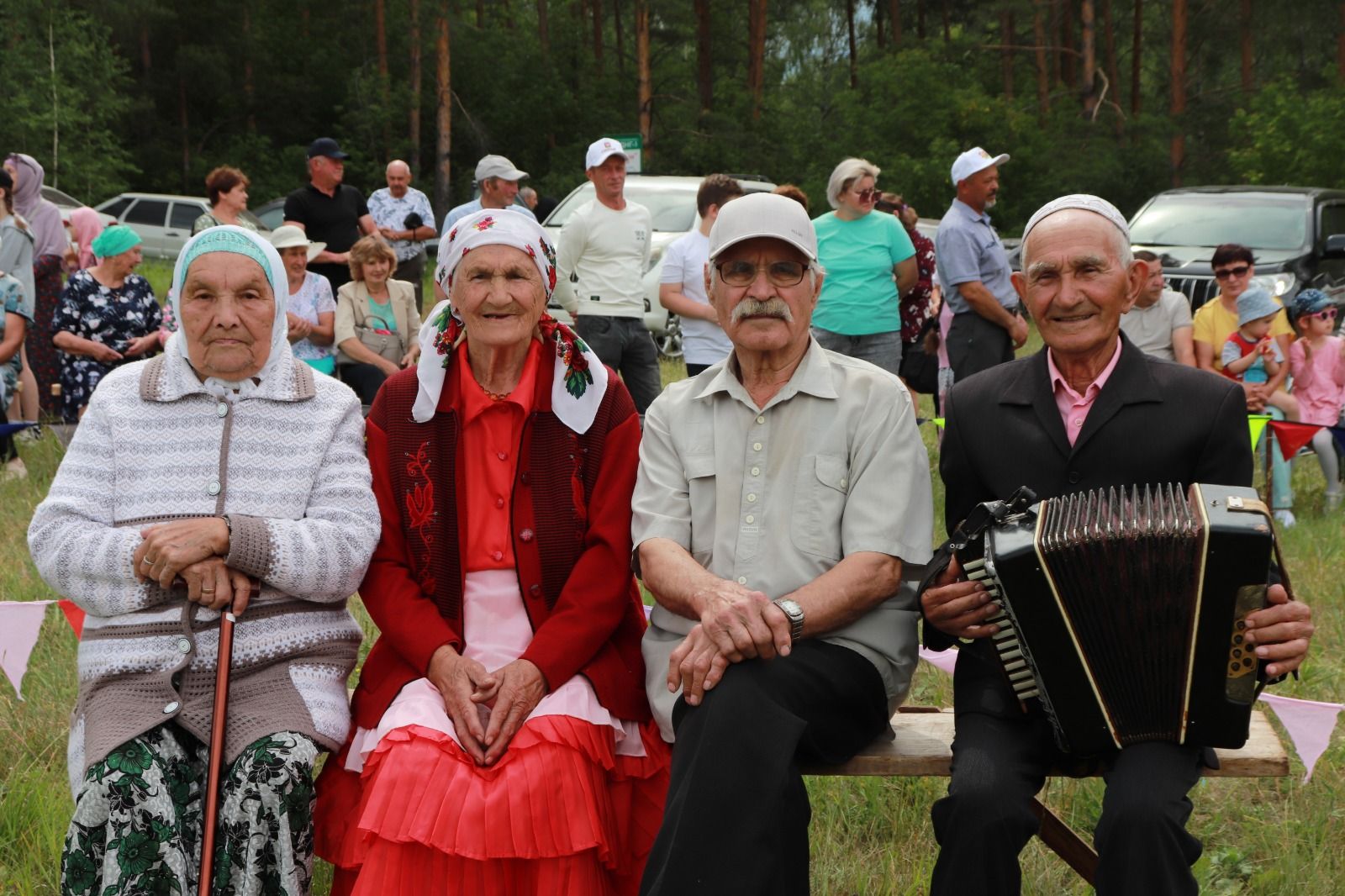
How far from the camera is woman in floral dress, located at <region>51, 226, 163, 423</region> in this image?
8656 mm

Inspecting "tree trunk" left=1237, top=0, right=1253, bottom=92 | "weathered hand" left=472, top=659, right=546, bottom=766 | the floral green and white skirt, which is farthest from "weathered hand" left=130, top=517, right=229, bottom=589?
"tree trunk" left=1237, top=0, right=1253, bottom=92

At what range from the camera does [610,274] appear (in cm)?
901

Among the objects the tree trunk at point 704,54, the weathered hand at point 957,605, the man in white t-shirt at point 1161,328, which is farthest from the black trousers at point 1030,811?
the tree trunk at point 704,54

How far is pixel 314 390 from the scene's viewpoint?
3.71m

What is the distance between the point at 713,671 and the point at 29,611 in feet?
7.70

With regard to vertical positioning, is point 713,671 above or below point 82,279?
below

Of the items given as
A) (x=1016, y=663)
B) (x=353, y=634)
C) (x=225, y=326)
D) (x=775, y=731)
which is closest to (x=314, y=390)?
(x=225, y=326)

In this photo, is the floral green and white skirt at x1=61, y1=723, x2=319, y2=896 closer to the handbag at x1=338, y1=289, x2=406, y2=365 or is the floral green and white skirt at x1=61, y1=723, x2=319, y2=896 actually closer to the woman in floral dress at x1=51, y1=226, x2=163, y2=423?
the woman in floral dress at x1=51, y1=226, x2=163, y2=423

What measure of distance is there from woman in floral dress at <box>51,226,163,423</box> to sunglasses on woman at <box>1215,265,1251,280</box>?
672cm

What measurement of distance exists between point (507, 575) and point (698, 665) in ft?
2.37

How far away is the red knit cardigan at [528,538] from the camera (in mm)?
3604

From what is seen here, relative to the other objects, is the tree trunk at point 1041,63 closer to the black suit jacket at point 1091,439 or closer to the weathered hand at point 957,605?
the black suit jacket at point 1091,439

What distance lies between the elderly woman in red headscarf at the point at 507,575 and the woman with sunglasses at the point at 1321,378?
6.03 meters

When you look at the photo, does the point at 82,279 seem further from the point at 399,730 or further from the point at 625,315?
the point at 399,730
